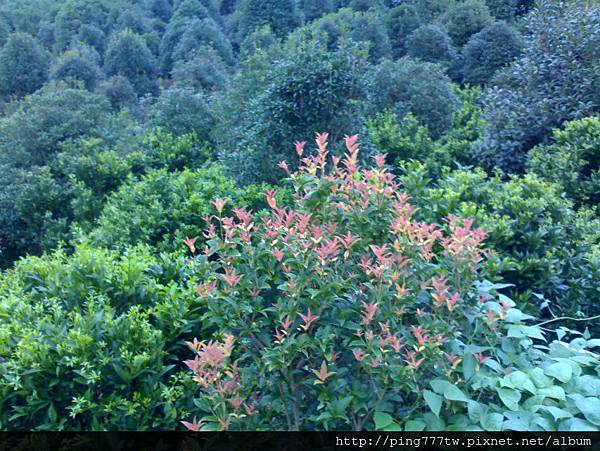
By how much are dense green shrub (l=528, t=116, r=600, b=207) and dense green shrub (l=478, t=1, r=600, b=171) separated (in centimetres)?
49

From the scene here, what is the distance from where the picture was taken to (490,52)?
34.4 ft

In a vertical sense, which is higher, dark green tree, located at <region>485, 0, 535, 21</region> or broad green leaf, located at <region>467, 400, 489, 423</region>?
broad green leaf, located at <region>467, 400, 489, 423</region>

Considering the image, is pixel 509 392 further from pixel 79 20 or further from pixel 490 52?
pixel 79 20

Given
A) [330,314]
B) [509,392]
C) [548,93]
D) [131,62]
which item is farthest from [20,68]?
[509,392]

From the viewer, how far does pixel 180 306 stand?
3.12 m

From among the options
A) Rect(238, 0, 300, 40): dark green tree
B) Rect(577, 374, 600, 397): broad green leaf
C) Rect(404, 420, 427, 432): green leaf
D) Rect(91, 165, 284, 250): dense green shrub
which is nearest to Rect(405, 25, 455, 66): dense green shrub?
Rect(238, 0, 300, 40): dark green tree

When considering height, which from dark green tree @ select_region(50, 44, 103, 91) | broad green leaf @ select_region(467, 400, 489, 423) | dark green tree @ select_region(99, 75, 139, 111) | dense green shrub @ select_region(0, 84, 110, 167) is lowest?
dark green tree @ select_region(99, 75, 139, 111)

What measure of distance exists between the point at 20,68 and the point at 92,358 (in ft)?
45.6

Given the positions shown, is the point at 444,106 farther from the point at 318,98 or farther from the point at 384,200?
the point at 384,200

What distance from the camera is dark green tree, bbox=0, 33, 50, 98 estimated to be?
571 inches

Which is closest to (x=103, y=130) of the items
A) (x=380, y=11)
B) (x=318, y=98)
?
(x=318, y=98)

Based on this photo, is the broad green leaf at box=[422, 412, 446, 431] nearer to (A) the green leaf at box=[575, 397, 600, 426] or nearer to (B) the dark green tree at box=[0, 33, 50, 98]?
(A) the green leaf at box=[575, 397, 600, 426]

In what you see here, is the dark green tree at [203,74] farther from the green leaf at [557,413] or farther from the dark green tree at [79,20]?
the green leaf at [557,413]

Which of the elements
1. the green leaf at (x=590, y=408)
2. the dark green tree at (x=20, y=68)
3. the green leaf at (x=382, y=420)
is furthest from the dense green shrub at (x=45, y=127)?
the dark green tree at (x=20, y=68)
